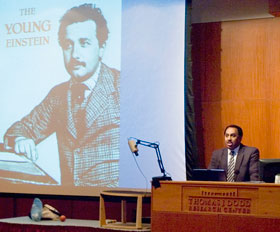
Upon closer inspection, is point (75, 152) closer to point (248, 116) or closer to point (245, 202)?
point (248, 116)

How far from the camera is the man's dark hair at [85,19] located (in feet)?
18.0

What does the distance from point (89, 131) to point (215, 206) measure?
6.40 ft

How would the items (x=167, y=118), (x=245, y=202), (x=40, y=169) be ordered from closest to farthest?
1. (x=245, y=202)
2. (x=167, y=118)
3. (x=40, y=169)

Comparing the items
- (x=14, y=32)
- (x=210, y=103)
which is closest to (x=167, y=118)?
(x=210, y=103)

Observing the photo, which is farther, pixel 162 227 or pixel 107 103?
pixel 107 103

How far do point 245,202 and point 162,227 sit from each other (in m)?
0.61

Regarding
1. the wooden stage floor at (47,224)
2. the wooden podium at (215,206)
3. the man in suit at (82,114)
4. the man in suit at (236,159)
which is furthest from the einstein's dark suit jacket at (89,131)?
the wooden podium at (215,206)

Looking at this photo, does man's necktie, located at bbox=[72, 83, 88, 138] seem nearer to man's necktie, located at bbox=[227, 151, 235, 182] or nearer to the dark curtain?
the dark curtain

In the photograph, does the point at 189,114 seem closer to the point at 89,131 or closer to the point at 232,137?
the point at 232,137

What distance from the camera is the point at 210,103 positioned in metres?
5.53

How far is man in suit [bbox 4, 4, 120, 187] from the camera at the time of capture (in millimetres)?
5395

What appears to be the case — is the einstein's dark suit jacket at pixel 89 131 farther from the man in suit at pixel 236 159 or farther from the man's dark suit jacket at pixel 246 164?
the man's dark suit jacket at pixel 246 164

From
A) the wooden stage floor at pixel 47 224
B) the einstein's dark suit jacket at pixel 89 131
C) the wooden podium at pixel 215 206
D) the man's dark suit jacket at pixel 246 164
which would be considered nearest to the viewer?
the wooden podium at pixel 215 206

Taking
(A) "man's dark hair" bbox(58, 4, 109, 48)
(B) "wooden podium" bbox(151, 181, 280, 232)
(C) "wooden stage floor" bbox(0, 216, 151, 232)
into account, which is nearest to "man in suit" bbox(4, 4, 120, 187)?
(A) "man's dark hair" bbox(58, 4, 109, 48)
